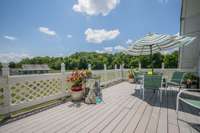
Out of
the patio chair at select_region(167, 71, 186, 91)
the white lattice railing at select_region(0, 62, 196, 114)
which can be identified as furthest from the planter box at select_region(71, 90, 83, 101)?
the patio chair at select_region(167, 71, 186, 91)

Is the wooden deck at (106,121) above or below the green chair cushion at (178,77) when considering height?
below

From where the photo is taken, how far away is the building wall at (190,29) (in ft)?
18.0

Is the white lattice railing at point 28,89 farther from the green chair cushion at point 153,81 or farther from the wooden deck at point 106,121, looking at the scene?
the green chair cushion at point 153,81

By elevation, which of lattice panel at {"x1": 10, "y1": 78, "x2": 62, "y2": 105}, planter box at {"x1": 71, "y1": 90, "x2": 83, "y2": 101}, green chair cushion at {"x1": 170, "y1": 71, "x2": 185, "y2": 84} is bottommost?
planter box at {"x1": 71, "y1": 90, "x2": 83, "y2": 101}

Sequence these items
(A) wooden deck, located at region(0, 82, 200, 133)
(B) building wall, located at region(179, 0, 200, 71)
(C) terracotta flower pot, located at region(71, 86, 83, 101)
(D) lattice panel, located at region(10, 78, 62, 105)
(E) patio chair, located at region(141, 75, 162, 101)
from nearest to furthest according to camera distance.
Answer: (A) wooden deck, located at region(0, 82, 200, 133)
(D) lattice panel, located at region(10, 78, 62, 105)
(E) patio chair, located at region(141, 75, 162, 101)
(C) terracotta flower pot, located at region(71, 86, 83, 101)
(B) building wall, located at region(179, 0, 200, 71)

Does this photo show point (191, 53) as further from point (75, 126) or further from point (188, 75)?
point (75, 126)

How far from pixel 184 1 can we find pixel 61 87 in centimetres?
620

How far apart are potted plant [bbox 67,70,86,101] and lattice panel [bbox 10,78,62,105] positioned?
50 cm

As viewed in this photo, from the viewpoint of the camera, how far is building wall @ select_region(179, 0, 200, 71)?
5.50 m

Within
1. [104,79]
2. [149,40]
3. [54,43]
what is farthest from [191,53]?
[54,43]

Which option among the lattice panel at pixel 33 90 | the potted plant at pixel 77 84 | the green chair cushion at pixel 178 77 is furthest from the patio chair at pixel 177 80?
the lattice panel at pixel 33 90

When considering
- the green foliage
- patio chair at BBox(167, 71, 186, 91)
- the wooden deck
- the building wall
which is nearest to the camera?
the wooden deck

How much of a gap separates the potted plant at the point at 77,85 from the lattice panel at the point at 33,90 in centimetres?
50

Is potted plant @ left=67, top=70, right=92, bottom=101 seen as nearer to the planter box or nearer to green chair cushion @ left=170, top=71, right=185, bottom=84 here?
the planter box
